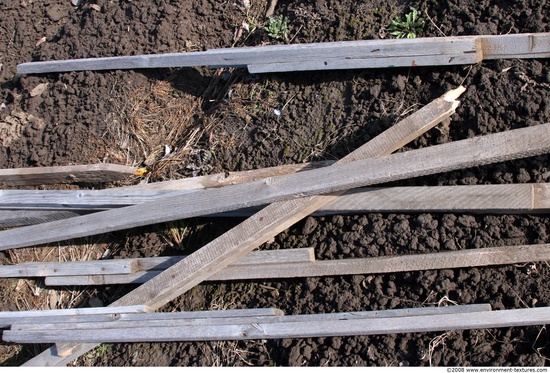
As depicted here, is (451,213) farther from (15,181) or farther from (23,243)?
(15,181)

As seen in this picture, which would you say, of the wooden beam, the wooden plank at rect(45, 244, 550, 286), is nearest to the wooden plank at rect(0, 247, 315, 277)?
the wooden plank at rect(45, 244, 550, 286)

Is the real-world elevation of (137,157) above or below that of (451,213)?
above

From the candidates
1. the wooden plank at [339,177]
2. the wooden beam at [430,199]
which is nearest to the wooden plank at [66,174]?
the wooden beam at [430,199]

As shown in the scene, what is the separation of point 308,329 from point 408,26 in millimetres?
2512

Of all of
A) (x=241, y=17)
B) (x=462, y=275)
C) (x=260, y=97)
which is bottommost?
(x=462, y=275)

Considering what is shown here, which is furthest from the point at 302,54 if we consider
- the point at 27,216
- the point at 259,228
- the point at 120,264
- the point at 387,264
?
the point at 27,216

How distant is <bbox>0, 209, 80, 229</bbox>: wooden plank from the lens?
15.5ft

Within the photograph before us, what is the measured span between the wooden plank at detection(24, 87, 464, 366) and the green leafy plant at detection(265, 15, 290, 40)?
5.26 feet

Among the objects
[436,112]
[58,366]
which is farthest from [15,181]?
[436,112]

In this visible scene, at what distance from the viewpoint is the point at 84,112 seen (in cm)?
540

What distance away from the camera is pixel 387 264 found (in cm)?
391

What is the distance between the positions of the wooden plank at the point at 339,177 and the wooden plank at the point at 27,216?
0.46m

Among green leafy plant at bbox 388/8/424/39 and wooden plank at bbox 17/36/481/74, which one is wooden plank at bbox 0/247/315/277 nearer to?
wooden plank at bbox 17/36/481/74

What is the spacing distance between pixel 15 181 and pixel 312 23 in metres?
3.13
